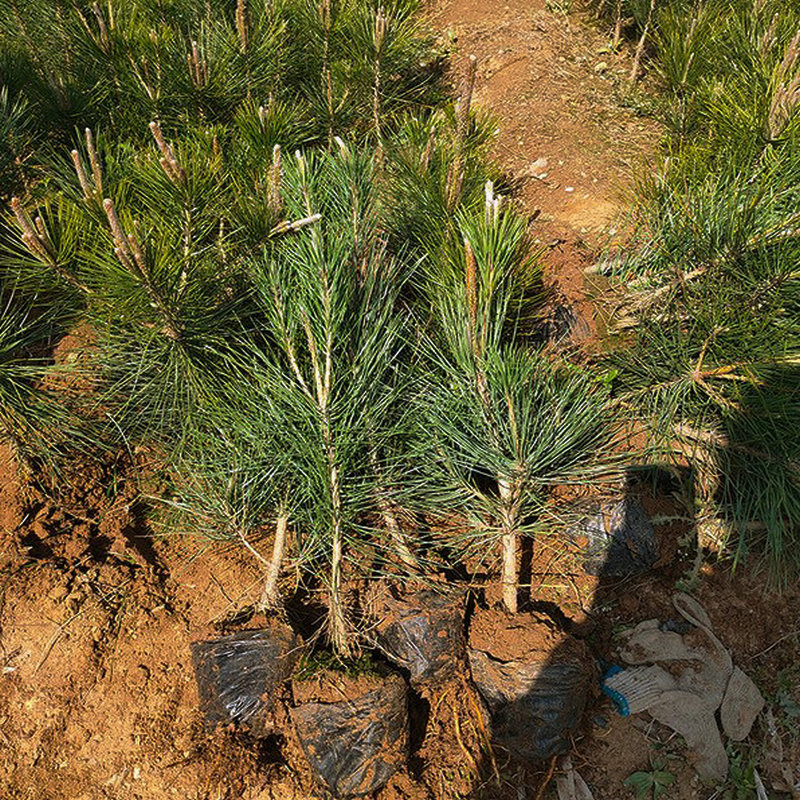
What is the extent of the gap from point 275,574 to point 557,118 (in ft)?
10.8

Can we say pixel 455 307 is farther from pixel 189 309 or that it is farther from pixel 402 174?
pixel 402 174

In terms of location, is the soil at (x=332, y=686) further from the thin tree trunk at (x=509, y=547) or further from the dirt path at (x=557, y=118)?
the dirt path at (x=557, y=118)

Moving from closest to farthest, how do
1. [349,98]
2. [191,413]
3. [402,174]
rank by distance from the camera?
[191,413] → [402,174] → [349,98]

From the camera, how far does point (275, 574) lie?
203cm

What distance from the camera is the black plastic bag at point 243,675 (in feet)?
6.24

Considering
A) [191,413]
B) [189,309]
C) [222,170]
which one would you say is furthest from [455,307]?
[222,170]

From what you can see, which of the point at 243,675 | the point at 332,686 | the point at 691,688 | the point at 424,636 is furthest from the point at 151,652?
the point at 691,688

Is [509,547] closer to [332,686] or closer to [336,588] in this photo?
[336,588]

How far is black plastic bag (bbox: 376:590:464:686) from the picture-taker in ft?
6.45

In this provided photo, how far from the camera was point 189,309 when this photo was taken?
1.88m

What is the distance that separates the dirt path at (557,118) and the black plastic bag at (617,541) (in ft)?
3.22

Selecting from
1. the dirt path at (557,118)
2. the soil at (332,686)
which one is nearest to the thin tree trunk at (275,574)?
the soil at (332,686)

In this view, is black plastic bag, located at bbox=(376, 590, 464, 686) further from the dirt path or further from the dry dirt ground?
the dirt path

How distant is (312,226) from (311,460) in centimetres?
67
